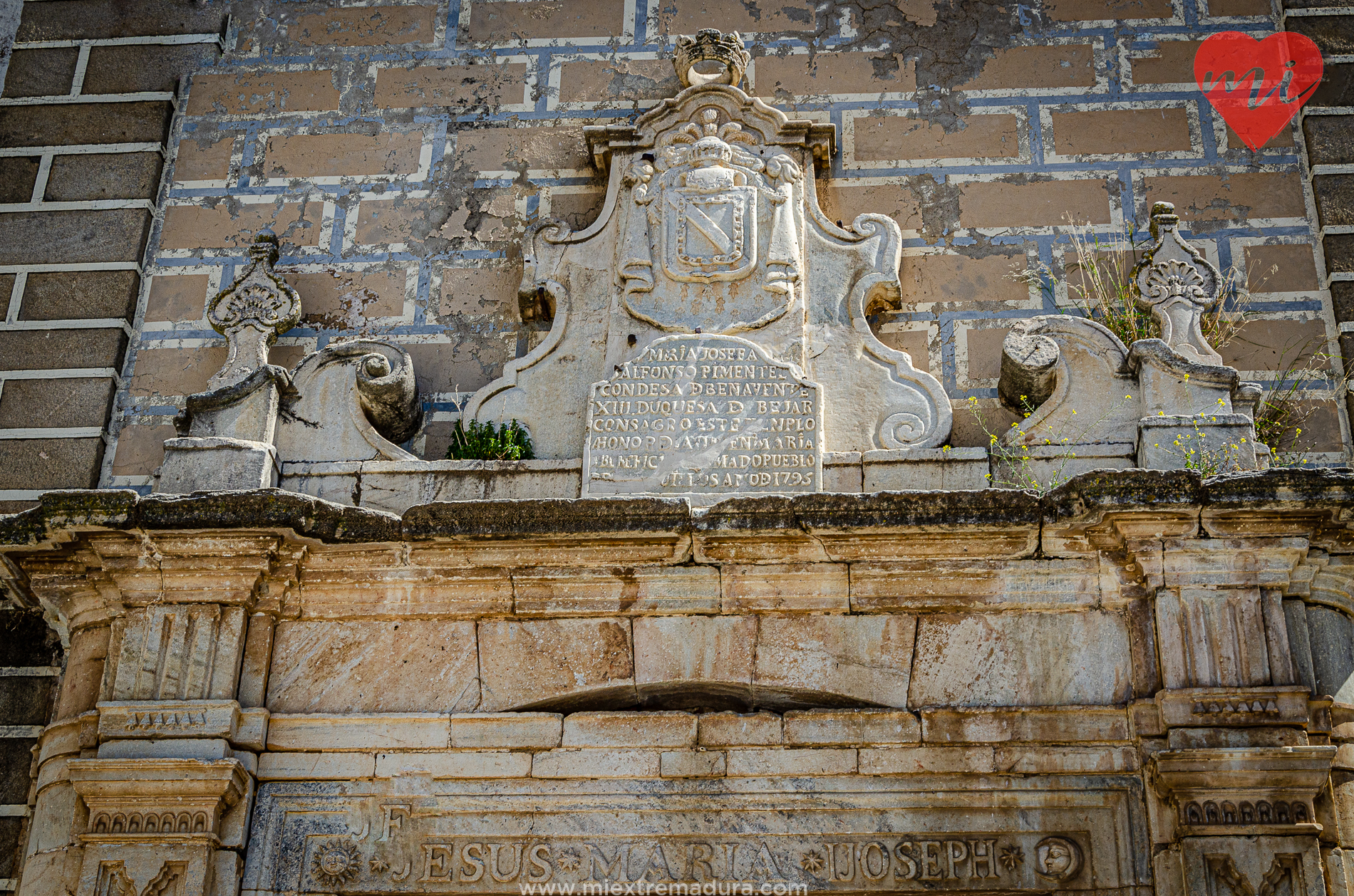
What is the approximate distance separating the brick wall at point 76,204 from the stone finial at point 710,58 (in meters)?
2.20

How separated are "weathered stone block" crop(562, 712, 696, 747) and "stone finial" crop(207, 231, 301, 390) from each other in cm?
197

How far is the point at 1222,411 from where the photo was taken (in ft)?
17.5

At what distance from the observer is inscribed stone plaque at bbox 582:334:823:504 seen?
536 cm

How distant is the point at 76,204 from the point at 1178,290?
4.52 m

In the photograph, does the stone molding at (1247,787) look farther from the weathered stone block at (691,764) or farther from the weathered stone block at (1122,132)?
the weathered stone block at (1122,132)

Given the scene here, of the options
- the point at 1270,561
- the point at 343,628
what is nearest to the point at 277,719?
the point at 343,628

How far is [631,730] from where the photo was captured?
198 inches

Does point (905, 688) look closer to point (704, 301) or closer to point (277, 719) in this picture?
point (704, 301)

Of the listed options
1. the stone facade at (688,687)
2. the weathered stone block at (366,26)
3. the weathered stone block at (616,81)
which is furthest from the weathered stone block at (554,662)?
the weathered stone block at (366,26)

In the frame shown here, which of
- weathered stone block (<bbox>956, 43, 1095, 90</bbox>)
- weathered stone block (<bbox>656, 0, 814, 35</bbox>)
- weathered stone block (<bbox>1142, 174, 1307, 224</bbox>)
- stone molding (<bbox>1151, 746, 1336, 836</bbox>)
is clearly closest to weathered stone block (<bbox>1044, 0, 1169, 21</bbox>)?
weathered stone block (<bbox>956, 43, 1095, 90</bbox>)

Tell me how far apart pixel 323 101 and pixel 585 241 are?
1.52 metres

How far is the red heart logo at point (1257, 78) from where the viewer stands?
629 centimetres

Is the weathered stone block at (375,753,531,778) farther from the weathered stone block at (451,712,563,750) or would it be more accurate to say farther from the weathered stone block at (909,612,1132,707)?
the weathered stone block at (909,612,1132,707)

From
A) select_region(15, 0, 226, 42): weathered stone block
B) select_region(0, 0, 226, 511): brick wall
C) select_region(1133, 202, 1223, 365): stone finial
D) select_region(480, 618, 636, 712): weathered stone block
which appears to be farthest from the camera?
select_region(15, 0, 226, 42): weathered stone block
